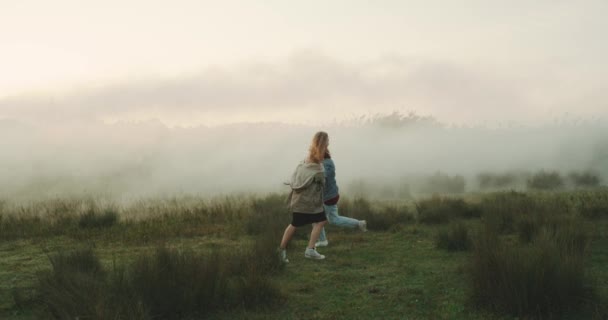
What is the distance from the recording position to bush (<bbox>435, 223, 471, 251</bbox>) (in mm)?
8648

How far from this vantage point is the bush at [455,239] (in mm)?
8648

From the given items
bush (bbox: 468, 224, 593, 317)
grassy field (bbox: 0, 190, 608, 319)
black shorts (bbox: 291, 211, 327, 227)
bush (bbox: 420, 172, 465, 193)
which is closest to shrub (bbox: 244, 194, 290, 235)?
grassy field (bbox: 0, 190, 608, 319)

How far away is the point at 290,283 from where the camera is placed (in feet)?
21.5

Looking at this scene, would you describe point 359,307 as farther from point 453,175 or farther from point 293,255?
point 453,175

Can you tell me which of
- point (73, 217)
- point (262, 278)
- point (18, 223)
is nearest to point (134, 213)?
point (73, 217)

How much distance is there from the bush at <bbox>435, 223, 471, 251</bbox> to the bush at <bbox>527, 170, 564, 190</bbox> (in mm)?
19505

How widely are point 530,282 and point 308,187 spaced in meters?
3.72

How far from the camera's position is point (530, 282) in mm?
4805

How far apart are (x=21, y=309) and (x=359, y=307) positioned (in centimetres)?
358

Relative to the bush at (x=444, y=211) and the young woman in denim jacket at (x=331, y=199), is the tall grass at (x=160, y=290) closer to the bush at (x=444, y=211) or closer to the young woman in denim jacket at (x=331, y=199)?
the young woman in denim jacket at (x=331, y=199)

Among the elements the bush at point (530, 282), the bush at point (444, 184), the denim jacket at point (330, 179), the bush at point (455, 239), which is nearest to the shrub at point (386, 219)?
the denim jacket at point (330, 179)

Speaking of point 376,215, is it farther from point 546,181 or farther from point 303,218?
point 546,181

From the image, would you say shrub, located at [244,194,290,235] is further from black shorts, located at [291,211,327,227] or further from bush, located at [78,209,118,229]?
bush, located at [78,209,118,229]

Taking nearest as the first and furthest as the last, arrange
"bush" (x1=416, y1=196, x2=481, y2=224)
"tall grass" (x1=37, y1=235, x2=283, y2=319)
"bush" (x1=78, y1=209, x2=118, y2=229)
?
"tall grass" (x1=37, y1=235, x2=283, y2=319) < "bush" (x1=416, y1=196, x2=481, y2=224) < "bush" (x1=78, y1=209, x2=118, y2=229)
